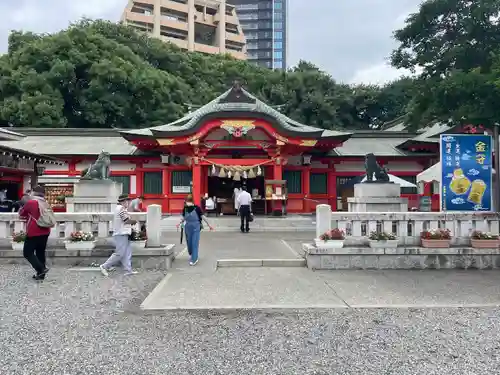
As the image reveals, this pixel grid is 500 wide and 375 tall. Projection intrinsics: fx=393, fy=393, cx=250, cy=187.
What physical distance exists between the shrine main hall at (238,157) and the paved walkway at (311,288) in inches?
414

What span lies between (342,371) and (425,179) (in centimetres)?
1334

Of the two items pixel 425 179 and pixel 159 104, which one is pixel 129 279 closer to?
pixel 425 179

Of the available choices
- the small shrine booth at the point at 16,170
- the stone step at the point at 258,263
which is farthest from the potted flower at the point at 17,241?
the small shrine booth at the point at 16,170

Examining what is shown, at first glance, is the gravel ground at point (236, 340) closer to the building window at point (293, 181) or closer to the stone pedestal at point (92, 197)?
the stone pedestal at point (92, 197)

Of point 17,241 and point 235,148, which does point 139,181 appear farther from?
point 17,241

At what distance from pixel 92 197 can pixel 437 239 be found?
888cm

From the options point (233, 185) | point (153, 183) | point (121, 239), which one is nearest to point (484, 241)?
point (121, 239)

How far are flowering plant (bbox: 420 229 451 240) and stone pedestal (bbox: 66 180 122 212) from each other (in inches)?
318

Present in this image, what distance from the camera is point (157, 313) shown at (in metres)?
5.20

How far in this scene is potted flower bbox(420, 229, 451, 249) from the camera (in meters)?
8.16

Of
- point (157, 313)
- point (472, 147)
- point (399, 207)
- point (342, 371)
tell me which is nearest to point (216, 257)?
point (157, 313)

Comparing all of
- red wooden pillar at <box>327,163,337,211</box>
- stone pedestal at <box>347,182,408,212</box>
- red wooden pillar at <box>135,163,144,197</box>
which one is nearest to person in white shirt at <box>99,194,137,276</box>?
stone pedestal at <box>347,182,408,212</box>

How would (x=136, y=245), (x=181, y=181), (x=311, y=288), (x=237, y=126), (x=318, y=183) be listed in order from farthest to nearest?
(x=318, y=183) < (x=181, y=181) < (x=237, y=126) < (x=136, y=245) < (x=311, y=288)

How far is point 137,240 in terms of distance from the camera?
8344 millimetres
